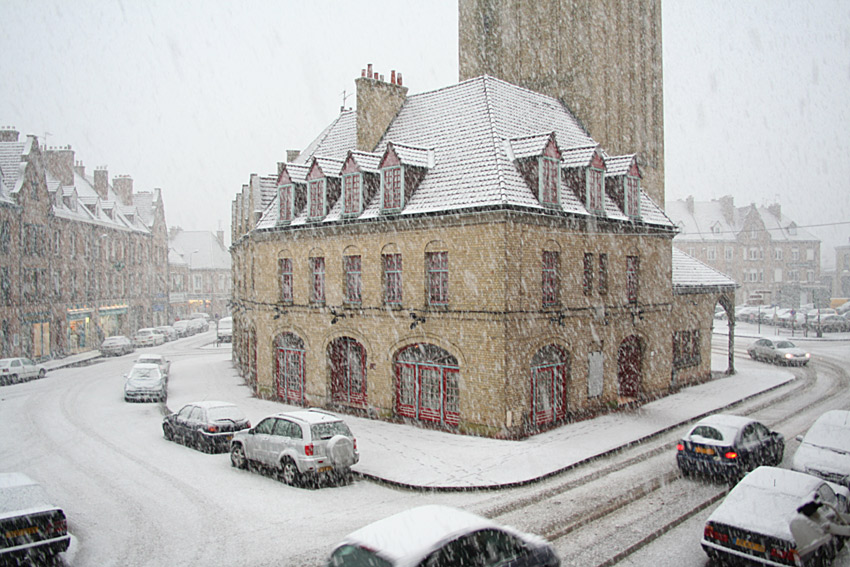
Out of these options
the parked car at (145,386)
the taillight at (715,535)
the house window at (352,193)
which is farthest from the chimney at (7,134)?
the taillight at (715,535)

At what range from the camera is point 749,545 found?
909cm

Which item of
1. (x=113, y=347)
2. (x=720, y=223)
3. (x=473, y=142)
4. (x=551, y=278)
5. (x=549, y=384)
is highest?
(x=720, y=223)

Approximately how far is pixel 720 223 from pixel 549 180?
65.3 meters

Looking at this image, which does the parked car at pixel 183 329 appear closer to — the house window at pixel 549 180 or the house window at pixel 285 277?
the house window at pixel 285 277

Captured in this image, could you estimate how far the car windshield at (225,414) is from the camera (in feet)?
60.2

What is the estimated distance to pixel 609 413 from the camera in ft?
73.4

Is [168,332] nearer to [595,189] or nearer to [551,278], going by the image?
[551,278]

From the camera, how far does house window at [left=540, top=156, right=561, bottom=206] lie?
19547 mm

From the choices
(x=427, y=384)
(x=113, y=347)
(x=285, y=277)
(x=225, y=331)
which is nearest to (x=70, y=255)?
(x=113, y=347)

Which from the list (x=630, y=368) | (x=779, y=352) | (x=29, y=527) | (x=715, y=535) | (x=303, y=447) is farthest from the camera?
(x=779, y=352)

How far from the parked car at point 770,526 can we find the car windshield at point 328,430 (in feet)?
27.5

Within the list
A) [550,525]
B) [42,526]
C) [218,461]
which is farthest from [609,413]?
[42,526]

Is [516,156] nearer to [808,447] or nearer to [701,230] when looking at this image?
[808,447]

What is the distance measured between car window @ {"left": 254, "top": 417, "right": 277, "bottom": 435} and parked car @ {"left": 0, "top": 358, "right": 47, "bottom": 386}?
24412 millimetres
